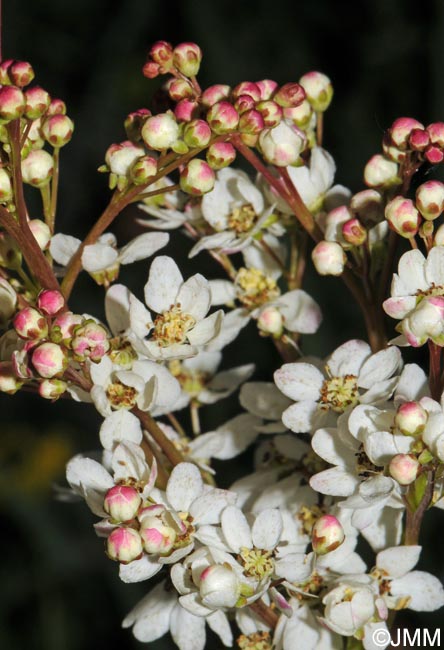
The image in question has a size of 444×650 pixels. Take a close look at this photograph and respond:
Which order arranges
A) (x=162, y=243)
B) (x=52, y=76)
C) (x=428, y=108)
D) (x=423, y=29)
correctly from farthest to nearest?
(x=52, y=76) → (x=423, y=29) → (x=428, y=108) → (x=162, y=243)

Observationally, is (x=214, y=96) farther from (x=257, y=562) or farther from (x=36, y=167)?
(x=257, y=562)

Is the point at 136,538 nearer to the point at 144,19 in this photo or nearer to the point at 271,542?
the point at 271,542

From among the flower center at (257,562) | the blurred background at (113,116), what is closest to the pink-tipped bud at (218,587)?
the flower center at (257,562)

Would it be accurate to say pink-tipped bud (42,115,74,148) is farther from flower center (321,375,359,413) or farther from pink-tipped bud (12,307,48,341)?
flower center (321,375,359,413)

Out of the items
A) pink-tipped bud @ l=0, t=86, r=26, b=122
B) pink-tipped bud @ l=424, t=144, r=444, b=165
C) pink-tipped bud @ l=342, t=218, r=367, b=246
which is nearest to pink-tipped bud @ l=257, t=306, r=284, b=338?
pink-tipped bud @ l=342, t=218, r=367, b=246

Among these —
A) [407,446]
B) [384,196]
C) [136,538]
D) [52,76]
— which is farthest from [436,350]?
[52,76]
